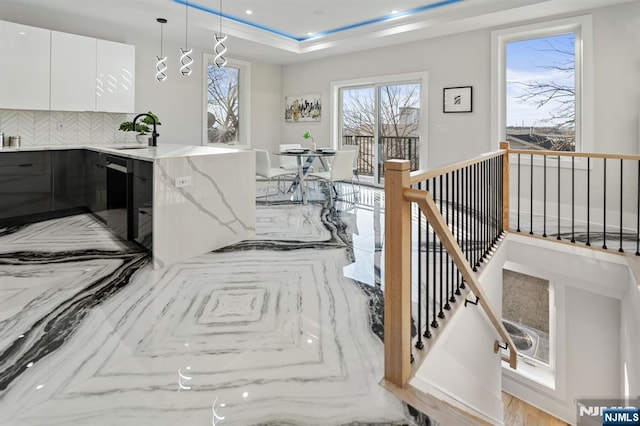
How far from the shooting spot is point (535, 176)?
507cm

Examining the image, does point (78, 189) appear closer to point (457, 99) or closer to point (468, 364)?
point (468, 364)

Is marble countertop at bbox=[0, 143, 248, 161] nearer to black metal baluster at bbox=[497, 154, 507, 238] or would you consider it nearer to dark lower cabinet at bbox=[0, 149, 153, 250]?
dark lower cabinet at bbox=[0, 149, 153, 250]

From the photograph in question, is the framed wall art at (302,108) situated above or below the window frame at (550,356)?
above

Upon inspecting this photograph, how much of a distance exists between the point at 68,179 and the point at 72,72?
4.36 feet

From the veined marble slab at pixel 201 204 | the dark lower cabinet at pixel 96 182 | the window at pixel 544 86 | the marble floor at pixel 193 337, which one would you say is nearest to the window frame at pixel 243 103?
the dark lower cabinet at pixel 96 182

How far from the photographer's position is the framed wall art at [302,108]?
7688 millimetres

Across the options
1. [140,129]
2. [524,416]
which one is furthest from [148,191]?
[524,416]

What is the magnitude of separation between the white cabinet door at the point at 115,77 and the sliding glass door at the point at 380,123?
146 inches

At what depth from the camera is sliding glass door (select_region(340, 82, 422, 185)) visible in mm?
6441

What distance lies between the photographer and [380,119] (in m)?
6.92

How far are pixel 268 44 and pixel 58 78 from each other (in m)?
3.10

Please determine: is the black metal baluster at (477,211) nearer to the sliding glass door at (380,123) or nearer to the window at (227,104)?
the sliding glass door at (380,123)

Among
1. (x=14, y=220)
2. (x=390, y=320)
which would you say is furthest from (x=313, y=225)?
(x=14, y=220)

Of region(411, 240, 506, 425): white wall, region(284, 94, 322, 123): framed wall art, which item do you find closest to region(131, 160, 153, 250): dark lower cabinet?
region(411, 240, 506, 425): white wall
